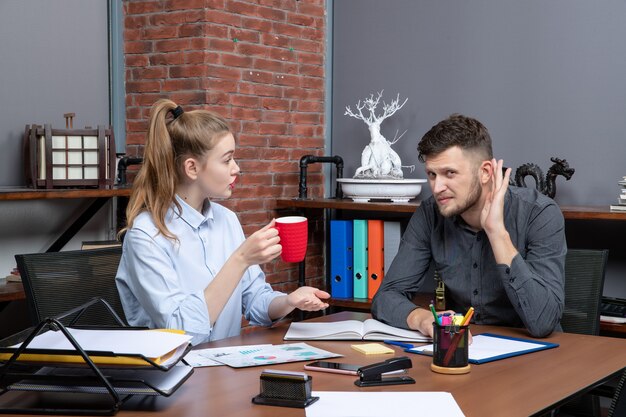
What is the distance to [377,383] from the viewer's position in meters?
1.66

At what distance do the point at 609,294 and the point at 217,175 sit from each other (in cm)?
199

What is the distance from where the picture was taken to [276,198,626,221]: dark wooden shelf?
3.08 m

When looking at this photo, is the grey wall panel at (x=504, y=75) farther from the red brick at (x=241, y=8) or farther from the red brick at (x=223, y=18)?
the red brick at (x=223, y=18)

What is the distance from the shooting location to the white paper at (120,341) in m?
1.49

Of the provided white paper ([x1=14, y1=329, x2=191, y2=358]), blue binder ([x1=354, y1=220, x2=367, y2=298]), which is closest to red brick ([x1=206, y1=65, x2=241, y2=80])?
blue binder ([x1=354, y1=220, x2=367, y2=298])

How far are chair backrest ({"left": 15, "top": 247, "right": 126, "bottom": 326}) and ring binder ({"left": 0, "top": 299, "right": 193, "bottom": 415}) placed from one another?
54cm

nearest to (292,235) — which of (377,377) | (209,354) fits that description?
(209,354)

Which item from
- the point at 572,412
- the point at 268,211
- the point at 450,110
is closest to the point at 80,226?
the point at 268,211

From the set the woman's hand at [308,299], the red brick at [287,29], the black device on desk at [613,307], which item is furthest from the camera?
the red brick at [287,29]

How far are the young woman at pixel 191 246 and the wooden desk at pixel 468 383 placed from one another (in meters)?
0.15

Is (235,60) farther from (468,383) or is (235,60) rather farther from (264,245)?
(468,383)

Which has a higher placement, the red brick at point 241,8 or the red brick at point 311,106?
the red brick at point 241,8

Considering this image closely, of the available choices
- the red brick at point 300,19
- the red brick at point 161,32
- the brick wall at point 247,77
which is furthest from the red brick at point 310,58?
the red brick at point 161,32

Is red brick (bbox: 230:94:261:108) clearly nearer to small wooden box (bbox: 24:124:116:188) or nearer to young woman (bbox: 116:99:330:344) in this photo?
small wooden box (bbox: 24:124:116:188)
